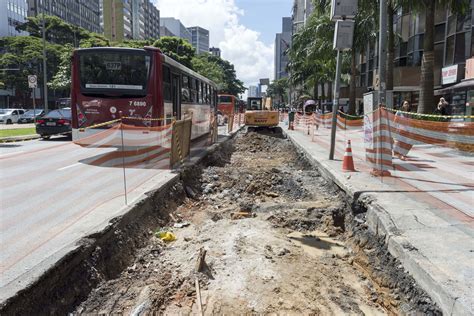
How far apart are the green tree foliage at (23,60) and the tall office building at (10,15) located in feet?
50.1

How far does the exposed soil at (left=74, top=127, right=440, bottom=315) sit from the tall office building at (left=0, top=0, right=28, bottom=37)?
80518 millimetres

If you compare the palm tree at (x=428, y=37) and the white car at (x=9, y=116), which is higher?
the palm tree at (x=428, y=37)

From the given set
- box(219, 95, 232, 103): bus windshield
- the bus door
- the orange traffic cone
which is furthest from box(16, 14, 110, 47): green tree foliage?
the orange traffic cone

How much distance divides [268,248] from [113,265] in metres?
1.90

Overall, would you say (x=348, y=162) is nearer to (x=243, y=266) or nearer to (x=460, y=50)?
(x=243, y=266)

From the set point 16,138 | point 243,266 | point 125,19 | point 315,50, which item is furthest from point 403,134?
point 125,19

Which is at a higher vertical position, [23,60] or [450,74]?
[23,60]

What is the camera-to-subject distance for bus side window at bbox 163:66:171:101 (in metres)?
11.9

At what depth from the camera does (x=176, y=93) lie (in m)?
13.6

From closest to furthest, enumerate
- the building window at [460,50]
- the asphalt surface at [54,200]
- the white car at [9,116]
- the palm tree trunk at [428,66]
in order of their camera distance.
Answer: the asphalt surface at [54,200], the palm tree trunk at [428,66], the building window at [460,50], the white car at [9,116]

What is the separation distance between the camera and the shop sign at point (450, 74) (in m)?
23.2

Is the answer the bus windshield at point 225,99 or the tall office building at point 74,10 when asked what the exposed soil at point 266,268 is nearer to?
the bus windshield at point 225,99

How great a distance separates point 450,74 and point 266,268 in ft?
77.7

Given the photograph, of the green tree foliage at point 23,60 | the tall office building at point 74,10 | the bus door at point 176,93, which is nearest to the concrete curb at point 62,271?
the bus door at point 176,93
